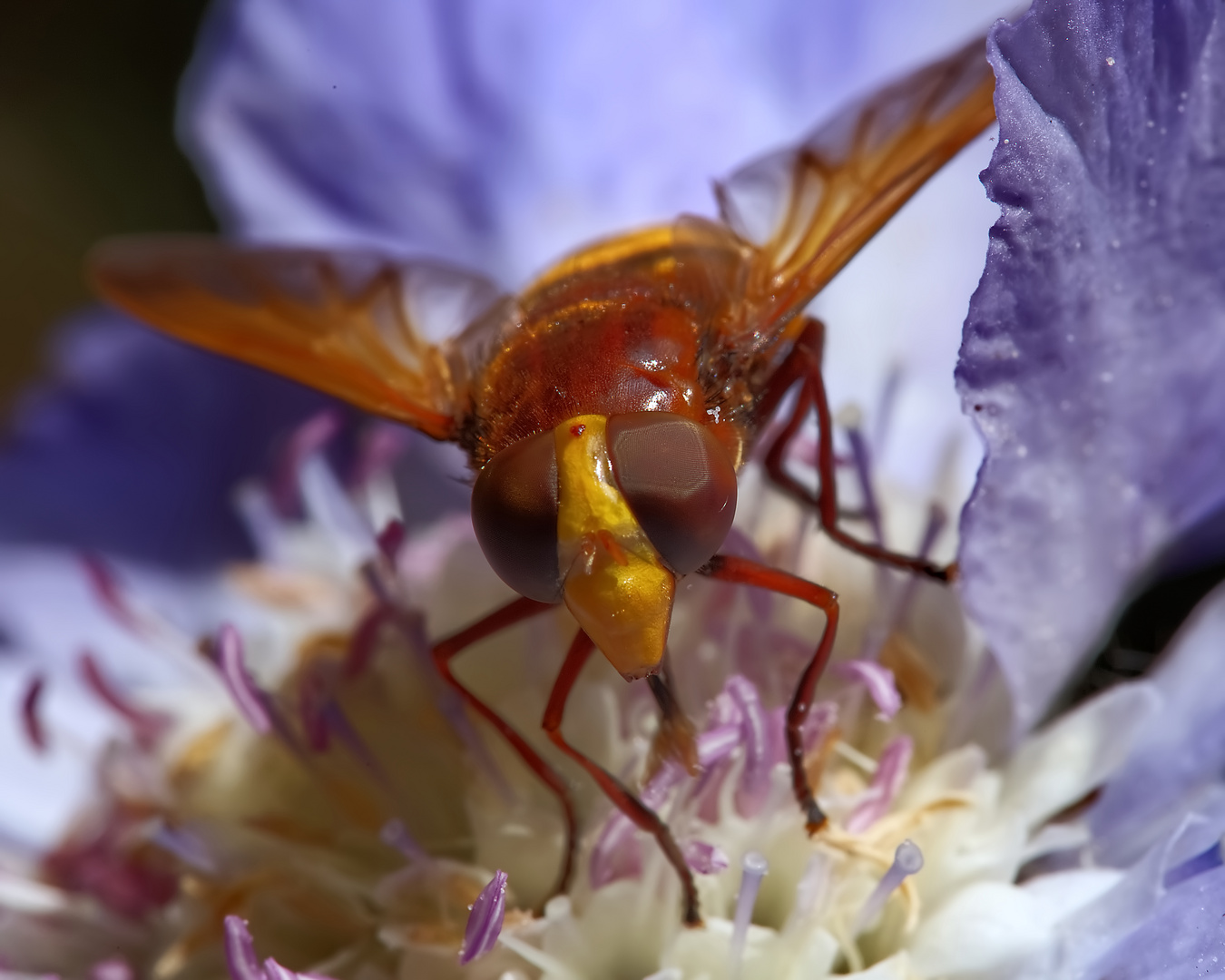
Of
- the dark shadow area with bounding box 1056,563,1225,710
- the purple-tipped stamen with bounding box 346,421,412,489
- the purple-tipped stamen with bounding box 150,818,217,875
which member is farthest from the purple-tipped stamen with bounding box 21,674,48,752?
the dark shadow area with bounding box 1056,563,1225,710

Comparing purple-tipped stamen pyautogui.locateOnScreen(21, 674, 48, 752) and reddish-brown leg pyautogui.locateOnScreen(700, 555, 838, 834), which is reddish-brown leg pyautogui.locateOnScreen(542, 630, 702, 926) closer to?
reddish-brown leg pyautogui.locateOnScreen(700, 555, 838, 834)

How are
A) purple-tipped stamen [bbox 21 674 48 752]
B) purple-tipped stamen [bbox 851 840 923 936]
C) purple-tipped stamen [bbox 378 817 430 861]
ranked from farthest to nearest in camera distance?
1. purple-tipped stamen [bbox 21 674 48 752]
2. purple-tipped stamen [bbox 378 817 430 861]
3. purple-tipped stamen [bbox 851 840 923 936]

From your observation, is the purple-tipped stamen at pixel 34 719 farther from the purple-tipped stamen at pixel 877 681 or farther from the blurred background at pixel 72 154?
the blurred background at pixel 72 154

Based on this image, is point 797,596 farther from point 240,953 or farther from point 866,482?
point 240,953

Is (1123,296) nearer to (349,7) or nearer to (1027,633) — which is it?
(1027,633)

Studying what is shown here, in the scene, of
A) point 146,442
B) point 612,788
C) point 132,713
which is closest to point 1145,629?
point 612,788

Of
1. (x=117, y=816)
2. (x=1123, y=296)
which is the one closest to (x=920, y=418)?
(x=1123, y=296)
